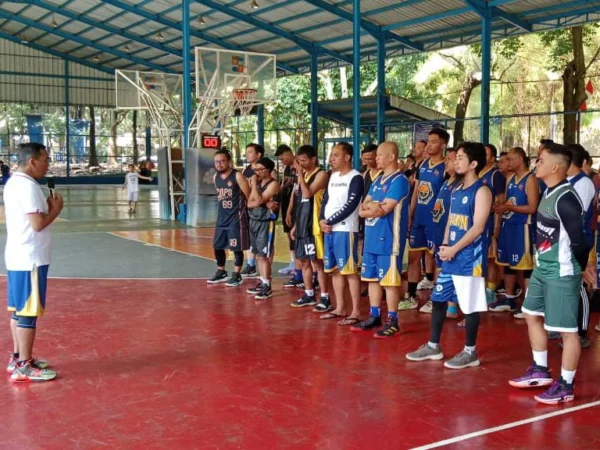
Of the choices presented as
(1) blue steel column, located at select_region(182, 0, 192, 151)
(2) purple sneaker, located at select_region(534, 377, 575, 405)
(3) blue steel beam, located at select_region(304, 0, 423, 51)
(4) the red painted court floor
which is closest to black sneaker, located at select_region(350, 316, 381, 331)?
(4) the red painted court floor

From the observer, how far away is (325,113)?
25.2 meters

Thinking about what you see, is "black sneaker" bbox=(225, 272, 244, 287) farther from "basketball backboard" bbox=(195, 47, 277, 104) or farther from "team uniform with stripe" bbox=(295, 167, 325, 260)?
"basketball backboard" bbox=(195, 47, 277, 104)

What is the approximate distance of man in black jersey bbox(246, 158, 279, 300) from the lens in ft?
25.5

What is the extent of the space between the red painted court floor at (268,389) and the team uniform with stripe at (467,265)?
549 mm

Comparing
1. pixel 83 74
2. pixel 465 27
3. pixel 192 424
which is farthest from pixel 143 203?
pixel 192 424

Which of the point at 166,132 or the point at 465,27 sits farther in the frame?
the point at 465,27

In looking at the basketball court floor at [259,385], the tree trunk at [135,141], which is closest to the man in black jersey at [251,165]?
the basketball court floor at [259,385]

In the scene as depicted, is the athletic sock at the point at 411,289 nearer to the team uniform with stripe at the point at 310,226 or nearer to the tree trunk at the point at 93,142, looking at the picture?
the team uniform with stripe at the point at 310,226

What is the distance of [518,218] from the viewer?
6.93m

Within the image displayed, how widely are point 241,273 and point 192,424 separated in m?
5.32

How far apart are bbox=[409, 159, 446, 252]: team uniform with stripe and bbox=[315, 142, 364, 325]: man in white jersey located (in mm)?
988

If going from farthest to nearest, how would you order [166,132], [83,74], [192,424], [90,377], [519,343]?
[83,74], [166,132], [519,343], [90,377], [192,424]

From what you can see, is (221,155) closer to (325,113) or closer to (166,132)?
(166,132)

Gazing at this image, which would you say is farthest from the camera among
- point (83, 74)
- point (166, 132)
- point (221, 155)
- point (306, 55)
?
point (83, 74)
